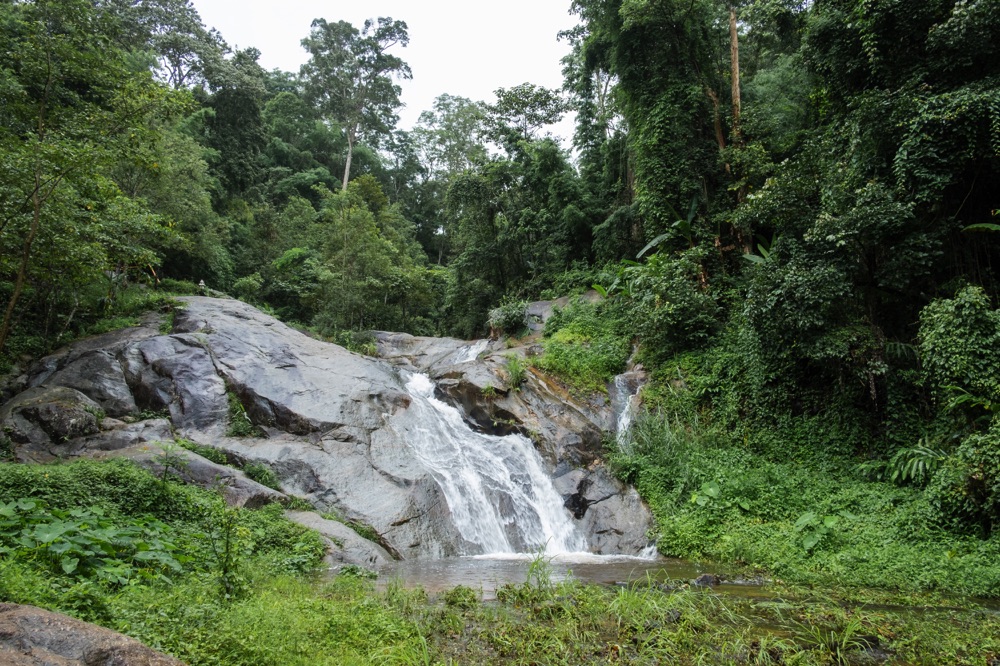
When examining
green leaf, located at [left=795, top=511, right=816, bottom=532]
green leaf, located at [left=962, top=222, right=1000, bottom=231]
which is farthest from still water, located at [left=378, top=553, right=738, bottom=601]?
green leaf, located at [left=962, top=222, right=1000, bottom=231]

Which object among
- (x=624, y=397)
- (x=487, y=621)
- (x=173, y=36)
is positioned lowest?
(x=487, y=621)

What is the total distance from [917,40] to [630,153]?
1052cm

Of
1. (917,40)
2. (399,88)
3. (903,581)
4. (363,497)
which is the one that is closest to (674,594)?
(903,581)

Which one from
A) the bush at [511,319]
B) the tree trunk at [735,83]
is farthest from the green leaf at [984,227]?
the bush at [511,319]

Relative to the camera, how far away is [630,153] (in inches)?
812

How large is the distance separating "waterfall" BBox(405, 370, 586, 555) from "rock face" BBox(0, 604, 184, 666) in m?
7.71

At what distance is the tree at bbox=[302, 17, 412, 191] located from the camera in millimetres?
38969

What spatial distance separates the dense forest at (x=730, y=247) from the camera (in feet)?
29.5

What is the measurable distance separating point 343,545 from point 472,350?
1207 cm

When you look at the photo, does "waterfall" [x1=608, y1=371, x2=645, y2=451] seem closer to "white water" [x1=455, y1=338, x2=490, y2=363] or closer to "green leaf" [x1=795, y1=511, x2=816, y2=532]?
"green leaf" [x1=795, y1=511, x2=816, y2=532]

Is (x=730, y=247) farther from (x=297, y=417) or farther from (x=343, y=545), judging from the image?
(x=343, y=545)

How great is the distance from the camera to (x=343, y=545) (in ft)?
29.2

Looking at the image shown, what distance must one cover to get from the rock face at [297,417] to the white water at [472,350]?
330 cm

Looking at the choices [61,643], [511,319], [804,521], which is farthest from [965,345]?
[511,319]
